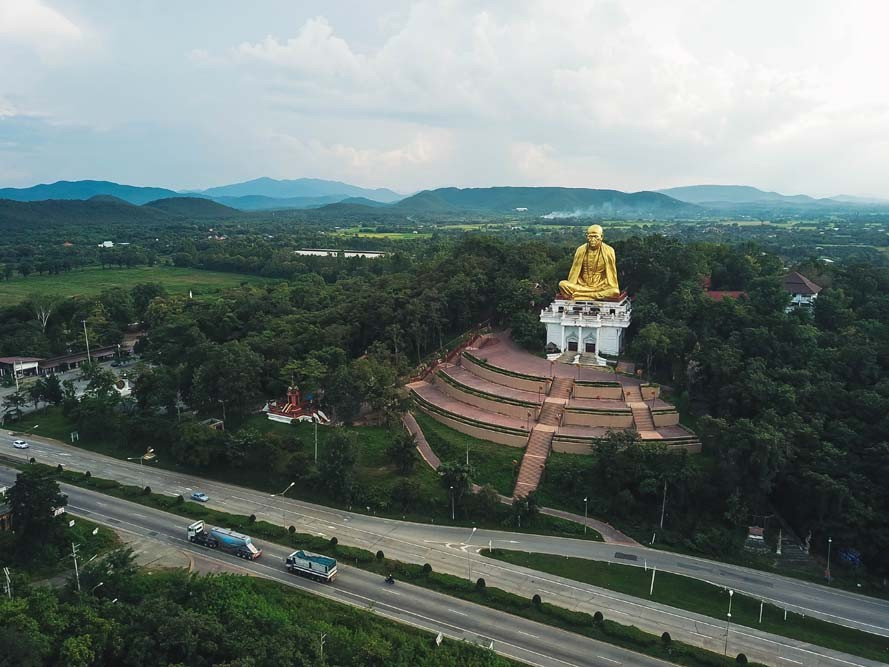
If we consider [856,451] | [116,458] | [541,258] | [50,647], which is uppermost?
[541,258]

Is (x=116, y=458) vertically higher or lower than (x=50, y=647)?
lower

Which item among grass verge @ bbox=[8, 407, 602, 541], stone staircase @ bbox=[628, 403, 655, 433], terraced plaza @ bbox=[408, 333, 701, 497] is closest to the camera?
grass verge @ bbox=[8, 407, 602, 541]

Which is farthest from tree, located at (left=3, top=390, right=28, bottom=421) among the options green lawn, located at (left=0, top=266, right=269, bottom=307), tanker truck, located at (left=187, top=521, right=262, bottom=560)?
green lawn, located at (left=0, top=266, right=269, bottom=307)

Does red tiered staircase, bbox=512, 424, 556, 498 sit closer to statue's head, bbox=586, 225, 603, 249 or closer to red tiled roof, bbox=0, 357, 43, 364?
statue's head, bbox=586, 225, 603, 249

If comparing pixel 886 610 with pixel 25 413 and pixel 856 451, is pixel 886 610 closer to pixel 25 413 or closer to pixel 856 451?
pixel 856 451

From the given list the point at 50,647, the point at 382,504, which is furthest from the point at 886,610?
the point at 50,647

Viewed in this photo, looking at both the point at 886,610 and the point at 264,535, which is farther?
the point at 264,535
